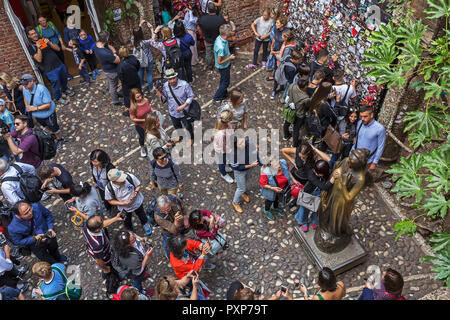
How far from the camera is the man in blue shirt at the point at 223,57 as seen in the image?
32.3 feet

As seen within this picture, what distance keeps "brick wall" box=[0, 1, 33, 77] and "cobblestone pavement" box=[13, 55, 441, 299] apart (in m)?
2.07

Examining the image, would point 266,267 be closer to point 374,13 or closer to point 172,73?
point 172,73

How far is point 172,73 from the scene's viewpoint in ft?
28.0

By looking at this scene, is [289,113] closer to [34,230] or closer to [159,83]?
[159,83]

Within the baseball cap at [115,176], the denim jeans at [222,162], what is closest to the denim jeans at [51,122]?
the baseball cap at [115,176]

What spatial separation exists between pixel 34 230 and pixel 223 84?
6.08m

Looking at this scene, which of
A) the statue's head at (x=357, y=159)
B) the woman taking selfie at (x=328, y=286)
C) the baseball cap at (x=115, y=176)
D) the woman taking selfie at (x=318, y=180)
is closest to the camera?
the woman taking selfie at (x=328, y=286)

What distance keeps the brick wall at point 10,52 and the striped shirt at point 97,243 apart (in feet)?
22.5

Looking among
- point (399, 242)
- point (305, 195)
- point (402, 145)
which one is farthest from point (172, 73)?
point (399, 242)

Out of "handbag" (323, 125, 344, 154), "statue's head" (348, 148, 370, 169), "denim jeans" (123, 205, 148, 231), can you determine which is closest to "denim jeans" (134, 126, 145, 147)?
"denim jeans" (123, 205, 148, 231)

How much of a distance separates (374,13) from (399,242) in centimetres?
486

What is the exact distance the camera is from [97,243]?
6.34m

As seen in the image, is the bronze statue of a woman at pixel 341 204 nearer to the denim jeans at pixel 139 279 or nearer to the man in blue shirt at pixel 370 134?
the man in blue shirt at pixel 370 134

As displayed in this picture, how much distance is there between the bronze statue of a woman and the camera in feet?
19.2
